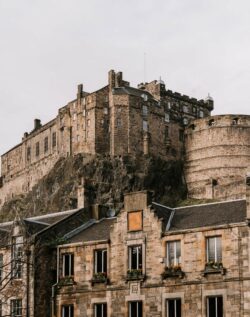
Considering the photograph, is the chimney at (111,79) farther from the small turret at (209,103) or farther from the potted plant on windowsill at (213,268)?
the potted plant on windowsill at (213,268)

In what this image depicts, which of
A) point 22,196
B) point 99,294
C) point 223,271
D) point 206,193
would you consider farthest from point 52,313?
point 22,196

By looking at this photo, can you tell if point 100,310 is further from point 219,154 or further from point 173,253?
point 219,154

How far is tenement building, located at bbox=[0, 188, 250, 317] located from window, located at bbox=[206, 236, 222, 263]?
6cm

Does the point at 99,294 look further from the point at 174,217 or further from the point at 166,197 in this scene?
the point at 166,197

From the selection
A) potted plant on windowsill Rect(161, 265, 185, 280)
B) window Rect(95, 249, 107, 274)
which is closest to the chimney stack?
window Rect(95, 249, 107, 274)

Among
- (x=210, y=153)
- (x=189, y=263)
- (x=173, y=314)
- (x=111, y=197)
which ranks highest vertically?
(x=210, y=153)

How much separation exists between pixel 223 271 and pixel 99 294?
876 cm

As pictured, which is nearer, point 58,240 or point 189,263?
point 189,263

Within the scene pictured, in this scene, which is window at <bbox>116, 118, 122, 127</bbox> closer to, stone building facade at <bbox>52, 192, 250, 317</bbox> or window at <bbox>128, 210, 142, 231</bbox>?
stone building facade at <bbox>52, 192, 250, 317</bbox>

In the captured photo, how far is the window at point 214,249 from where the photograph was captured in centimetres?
4609

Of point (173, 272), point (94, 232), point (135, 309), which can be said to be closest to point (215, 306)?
point (173, 272)

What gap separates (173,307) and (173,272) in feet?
6.54

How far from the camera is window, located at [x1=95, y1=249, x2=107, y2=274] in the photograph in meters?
50.7

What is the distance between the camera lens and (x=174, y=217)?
50.8m
